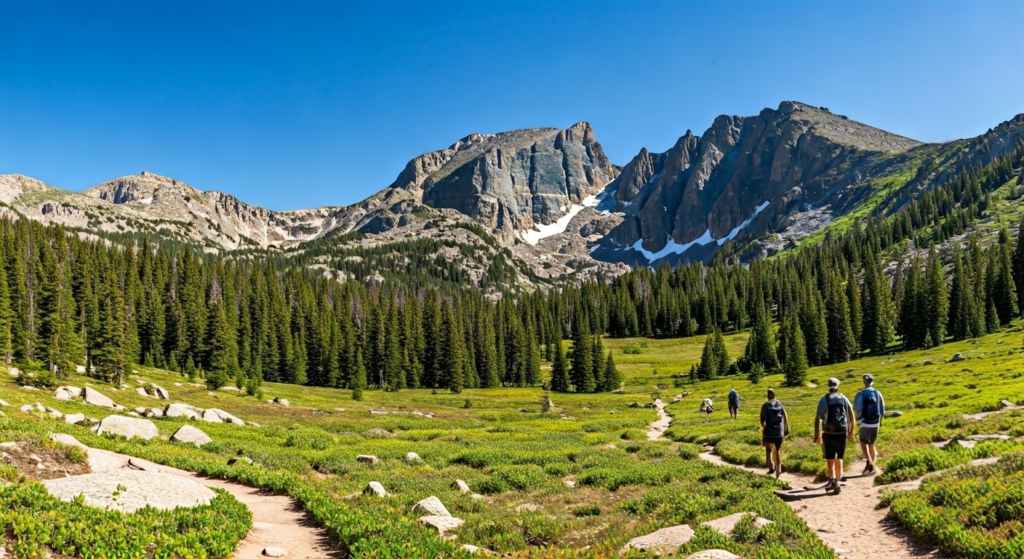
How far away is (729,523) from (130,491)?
14.0m

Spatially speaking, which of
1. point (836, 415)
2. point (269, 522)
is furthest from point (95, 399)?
point (836, 415)

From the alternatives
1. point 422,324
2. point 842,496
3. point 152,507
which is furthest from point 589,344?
point 152,507

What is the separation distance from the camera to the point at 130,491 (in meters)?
12.0

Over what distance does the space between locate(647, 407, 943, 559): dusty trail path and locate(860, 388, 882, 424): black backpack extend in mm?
1868

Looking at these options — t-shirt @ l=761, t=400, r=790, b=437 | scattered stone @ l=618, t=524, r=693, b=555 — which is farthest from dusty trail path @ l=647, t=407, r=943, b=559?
scattered stone @ l=618, t=524, r=693, b=555

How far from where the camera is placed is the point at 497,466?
958 inches

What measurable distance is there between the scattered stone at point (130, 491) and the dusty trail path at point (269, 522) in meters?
1.49

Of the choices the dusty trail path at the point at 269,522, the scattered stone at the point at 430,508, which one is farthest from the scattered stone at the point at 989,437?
the dusty trail path at the point at 269,522

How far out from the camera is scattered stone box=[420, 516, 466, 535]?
1317 centimetres

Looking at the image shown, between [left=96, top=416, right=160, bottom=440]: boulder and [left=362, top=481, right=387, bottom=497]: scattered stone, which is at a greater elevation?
[left=96, top=416, right=160, bottom=440]: boulder

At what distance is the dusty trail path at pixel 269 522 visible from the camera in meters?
10.7

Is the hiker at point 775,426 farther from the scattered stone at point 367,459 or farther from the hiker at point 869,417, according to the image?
the scattered stone at point 367,459

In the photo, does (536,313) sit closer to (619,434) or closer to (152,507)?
(619,434)

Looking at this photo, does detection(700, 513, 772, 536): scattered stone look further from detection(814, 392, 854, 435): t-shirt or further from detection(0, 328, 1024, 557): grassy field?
detection(814, 392, 854, 435): t-shirt
